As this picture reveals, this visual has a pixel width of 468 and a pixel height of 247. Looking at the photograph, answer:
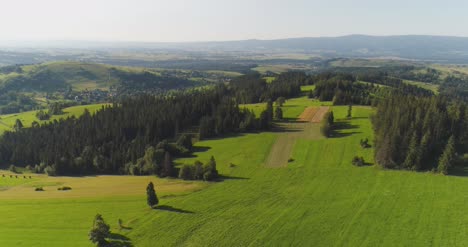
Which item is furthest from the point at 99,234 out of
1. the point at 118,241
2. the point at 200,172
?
the point at 200,172

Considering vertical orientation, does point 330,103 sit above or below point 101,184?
above

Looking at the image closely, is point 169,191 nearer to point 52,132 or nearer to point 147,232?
point 147,232

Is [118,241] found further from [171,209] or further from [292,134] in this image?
[292,134]

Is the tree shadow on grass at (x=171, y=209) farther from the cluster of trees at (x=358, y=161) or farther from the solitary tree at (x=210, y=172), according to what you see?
the cluster of trees at (x=358, y=161)

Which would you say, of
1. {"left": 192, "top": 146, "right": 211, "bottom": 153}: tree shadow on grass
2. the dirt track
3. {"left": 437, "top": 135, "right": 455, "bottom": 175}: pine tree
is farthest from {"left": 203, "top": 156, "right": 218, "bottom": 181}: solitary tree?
{"left": 437, "top": 135, "right": 455, "bottom": 175}: pine tree

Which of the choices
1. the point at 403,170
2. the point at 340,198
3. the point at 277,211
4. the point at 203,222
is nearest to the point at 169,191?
the point at 203,222

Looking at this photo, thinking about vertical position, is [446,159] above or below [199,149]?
above
